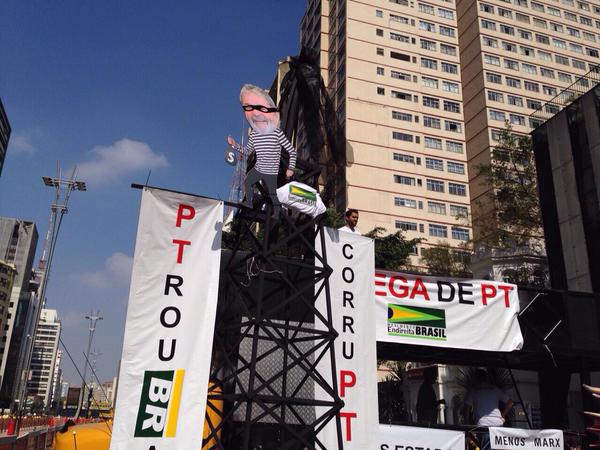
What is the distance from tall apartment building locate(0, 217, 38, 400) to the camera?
136 metres

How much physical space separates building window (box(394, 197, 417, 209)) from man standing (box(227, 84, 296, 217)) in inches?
2313

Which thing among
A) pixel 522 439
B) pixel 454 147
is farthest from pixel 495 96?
pixel 522 439

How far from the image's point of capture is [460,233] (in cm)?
6762

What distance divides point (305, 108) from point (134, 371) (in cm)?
617

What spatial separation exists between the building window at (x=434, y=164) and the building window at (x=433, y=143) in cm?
A: 197

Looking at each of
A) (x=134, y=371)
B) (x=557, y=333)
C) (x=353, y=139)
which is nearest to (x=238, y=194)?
(x=134, y=371)

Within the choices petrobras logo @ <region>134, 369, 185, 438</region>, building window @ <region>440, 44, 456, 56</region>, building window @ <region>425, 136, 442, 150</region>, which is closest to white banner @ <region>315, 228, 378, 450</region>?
petrobras logo @ <region>134, 369, 185, 438</region>

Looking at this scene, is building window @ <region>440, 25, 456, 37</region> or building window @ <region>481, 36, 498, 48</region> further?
building window @ <region>440, 25, 456, 37</region>

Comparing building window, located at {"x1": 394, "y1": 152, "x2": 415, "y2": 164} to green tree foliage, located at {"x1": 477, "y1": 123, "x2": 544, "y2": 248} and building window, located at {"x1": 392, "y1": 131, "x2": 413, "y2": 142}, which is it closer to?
building window, located at {"x1": 392, "y1": 131, "x2": 413, "y2": 142}

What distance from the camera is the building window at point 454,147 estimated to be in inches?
2820

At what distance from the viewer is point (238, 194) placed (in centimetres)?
874

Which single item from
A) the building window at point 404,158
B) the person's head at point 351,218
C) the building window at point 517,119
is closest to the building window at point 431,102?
the building window at point 404,158

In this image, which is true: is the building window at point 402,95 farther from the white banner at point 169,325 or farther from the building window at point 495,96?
the white banner at point 169,325

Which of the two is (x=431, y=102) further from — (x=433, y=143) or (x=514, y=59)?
(x=514, y=59)
